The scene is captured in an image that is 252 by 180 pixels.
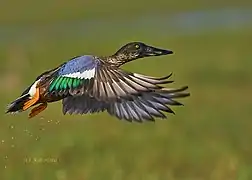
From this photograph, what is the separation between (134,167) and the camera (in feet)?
25.4

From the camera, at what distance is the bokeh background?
25.3ft

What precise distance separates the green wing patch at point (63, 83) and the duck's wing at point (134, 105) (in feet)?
0.36

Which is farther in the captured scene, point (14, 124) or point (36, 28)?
point (36, 28)

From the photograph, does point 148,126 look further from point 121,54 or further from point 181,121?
point 121,54

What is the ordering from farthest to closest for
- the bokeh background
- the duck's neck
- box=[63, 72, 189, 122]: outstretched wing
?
1. the bokeh background
2. the duck's neck
3. box=[63, 72, 189, 122]: outstretched wing

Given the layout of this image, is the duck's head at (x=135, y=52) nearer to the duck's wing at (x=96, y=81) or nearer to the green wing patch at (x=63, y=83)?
the duck's wing at (x=96, y=81)

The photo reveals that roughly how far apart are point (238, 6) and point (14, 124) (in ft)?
76.6

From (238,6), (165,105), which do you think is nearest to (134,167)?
(165,105)

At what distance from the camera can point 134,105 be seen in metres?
5.33

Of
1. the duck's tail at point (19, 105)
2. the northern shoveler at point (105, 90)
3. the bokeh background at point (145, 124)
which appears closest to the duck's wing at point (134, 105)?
the northern shoveler at point (105, 90)

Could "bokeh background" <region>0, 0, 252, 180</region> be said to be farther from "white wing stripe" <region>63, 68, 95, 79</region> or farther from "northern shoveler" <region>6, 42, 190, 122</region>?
"white wing stripe" <region>63, 68, 95, 79</region>

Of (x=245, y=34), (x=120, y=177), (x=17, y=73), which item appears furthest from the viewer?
(x=245, y=34)

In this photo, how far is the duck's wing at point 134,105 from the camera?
5039 mm

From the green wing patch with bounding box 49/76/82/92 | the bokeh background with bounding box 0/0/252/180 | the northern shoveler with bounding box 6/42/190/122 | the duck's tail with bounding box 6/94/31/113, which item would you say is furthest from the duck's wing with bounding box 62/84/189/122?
A: the bokeh background with bounding box 0/0/252/180
